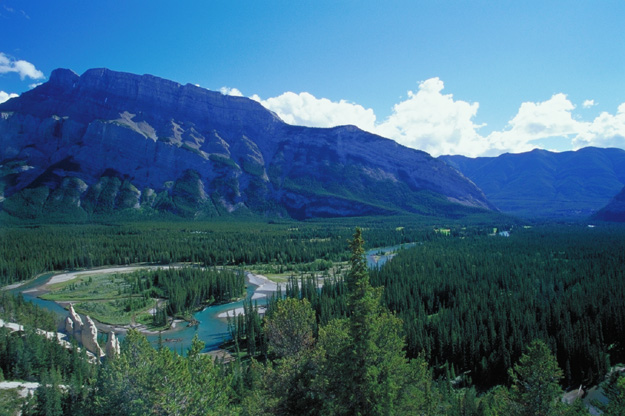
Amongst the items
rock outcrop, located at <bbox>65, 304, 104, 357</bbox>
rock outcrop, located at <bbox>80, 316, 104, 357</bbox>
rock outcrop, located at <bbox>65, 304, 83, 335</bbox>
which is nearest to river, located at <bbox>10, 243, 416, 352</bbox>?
rock outcrop, located at <bbox>65, 304, 83, 335</bbox>

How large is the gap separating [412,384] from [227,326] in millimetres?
50723

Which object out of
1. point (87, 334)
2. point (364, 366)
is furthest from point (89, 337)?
point (364, 366)

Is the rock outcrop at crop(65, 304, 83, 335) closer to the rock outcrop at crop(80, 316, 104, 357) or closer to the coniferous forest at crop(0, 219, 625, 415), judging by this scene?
the rock outcrop at crop(80, 316, 104, 357)

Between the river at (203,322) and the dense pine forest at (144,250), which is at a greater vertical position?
the dense pine forest at (144,250)

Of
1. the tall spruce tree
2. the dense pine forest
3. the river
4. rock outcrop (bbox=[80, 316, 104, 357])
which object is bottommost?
the river

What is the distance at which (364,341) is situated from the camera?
1991 centimetres

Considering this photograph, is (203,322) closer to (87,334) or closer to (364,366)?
(87,334)

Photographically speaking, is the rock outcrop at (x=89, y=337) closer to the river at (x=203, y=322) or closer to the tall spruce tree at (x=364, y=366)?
the river at (x=203, y=322)

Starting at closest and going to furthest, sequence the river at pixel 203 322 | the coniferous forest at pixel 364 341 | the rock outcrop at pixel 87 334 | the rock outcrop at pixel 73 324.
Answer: the coniferous forest at pixel 364 341, the rock outcrop at pixel 87 334, the rock outcrop at pixel 73 324, the river at pixel 203 322

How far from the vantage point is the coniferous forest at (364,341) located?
2066 cm

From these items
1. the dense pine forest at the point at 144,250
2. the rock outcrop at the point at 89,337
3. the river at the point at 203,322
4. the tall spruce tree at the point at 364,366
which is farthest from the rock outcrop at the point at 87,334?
the dense pine forest at the point at 144,250

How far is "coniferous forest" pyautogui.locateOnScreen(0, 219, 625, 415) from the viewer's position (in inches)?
813

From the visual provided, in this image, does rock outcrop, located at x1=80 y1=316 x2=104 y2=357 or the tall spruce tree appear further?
rock outcrop, located at x1=80 y1=316 x2=104 y2=357

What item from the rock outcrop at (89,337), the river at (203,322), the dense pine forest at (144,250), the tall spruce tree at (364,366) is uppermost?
the tall spruce tree at (364,366)
